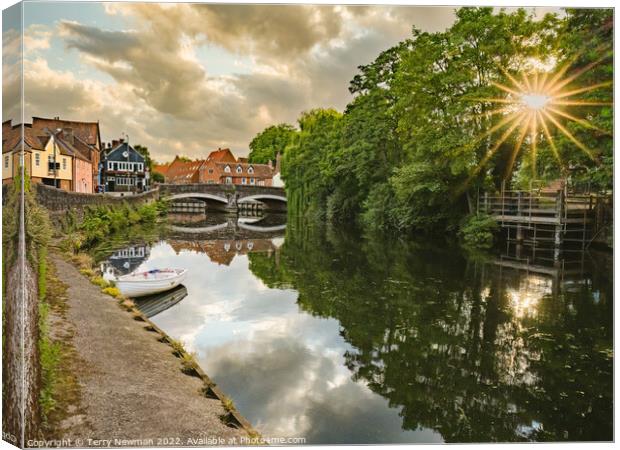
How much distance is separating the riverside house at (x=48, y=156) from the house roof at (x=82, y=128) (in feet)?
0.15

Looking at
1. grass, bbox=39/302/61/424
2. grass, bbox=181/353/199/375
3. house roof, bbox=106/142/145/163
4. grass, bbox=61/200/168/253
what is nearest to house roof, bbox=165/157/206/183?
grass, bbox=61/200/168/253

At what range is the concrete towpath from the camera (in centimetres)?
389

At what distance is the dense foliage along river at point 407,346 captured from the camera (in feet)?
17.0

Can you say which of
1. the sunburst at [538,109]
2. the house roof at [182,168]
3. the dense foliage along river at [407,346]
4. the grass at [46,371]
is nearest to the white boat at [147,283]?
the dense foliage along river at [407,346]

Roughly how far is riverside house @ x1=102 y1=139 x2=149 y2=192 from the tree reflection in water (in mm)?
3980

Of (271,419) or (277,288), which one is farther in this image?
(277,288)

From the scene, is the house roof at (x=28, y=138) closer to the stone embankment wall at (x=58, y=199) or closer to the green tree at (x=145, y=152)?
Result: the stone embankment wall at (x=58, y=199)

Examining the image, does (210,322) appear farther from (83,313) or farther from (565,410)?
(565,410)

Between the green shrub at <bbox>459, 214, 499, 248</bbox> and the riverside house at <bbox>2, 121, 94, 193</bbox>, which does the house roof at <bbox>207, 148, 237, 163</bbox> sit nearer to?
the riverside house at <bbox>2, 121, 94, 193</bbox>

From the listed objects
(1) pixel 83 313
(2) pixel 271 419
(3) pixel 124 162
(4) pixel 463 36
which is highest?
(4) pixel 463 36

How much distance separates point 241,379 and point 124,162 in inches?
123

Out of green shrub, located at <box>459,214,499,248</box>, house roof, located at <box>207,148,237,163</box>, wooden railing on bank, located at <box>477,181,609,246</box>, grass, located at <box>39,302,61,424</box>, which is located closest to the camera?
grass, located at <box>39,302,61,424</box>

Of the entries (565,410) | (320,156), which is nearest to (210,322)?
(565,410)

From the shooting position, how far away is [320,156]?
3509 cm
